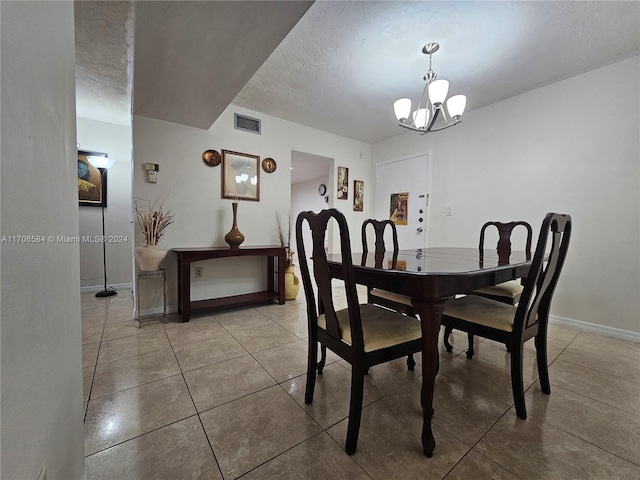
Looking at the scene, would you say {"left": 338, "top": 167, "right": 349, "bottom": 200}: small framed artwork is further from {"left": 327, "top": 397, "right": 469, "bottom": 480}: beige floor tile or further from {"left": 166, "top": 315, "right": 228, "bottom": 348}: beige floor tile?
{"left": 327, "top": 397, "right": 469, "bottom": 480}: beige floor tile

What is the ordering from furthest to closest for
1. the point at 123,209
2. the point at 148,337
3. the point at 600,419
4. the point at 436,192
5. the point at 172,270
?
the point at 123,209 → the point at 436,192 → the point at 172,270 → the point at 148,337 → the point at 600,419

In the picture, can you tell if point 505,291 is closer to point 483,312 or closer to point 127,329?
point 483,312

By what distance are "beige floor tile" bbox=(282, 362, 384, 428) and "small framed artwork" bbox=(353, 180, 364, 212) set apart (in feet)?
10.1

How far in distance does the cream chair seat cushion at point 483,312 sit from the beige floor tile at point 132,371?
1.79m

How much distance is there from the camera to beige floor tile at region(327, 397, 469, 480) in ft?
3.26

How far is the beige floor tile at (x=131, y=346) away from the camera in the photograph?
73.5 inches

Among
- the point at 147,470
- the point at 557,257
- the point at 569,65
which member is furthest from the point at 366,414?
the point at 569,65

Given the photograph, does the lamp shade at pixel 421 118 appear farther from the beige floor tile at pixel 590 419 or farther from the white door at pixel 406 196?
the beige floor tile at pixel 590 419

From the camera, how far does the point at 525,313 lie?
1.26 m

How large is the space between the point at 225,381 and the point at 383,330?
1.05 metres

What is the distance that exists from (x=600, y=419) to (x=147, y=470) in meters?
2.07

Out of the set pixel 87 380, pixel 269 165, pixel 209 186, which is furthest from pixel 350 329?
pixel 269 165

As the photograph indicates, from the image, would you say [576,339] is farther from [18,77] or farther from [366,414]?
[18,77]

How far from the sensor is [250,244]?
3.26 meters
